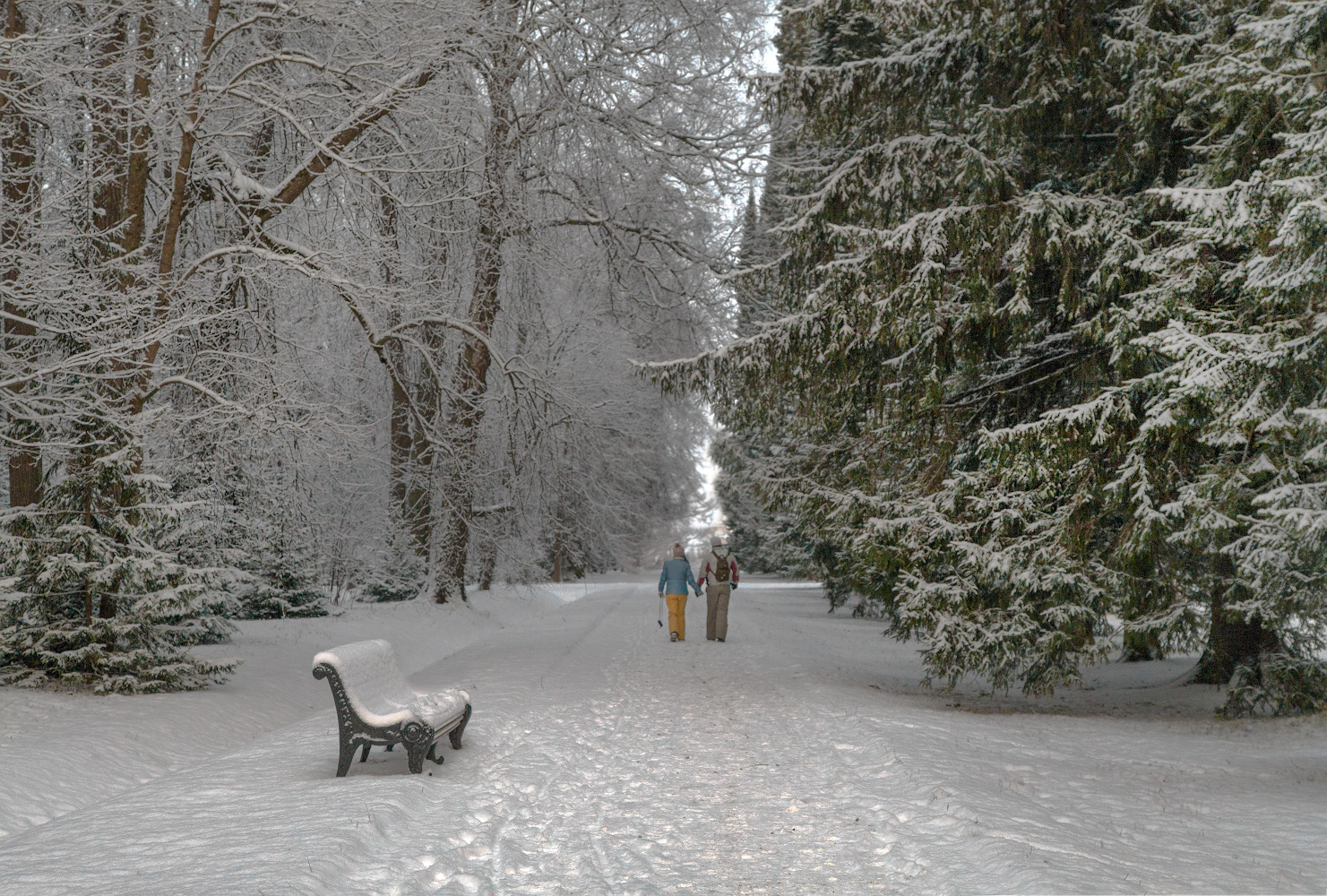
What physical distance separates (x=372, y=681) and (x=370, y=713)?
0.59 meters

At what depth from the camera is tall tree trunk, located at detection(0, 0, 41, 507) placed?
854 centimetres

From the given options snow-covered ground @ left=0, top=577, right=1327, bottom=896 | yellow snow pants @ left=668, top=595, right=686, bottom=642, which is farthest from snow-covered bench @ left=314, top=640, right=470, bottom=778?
yellow snow pants @ left=668, top=595, right=686, bottom=642

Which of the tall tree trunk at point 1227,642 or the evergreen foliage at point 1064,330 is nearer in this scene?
the evergreen foliage at point 1064,330

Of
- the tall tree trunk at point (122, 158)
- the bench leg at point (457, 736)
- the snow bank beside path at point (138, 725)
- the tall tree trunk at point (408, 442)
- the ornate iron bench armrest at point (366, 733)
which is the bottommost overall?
the snow bank beside path at point (138, 725)

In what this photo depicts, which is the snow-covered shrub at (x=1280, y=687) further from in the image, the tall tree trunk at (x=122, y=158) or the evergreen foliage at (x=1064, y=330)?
the tall tree trunk at (x=122, y=158)

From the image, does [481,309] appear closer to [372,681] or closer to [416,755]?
[372,681]

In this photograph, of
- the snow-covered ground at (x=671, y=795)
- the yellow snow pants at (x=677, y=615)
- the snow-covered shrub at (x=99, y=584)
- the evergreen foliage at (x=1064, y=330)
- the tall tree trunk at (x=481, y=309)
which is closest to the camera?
the snow-covered ground at (x=671, y=795)

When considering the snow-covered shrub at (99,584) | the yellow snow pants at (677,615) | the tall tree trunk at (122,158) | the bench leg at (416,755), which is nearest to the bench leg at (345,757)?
the bench leg at (416,755)

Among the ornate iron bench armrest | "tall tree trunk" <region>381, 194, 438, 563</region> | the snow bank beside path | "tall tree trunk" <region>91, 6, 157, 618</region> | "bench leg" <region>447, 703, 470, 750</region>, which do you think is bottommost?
the snow bank beside path

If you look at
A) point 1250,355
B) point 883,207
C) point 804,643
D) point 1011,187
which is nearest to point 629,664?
point 804,643

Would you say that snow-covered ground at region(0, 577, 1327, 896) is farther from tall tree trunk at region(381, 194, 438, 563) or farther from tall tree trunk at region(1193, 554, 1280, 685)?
tall tree trunk at region(381, 194, 438, 563)

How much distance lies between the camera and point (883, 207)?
11.0 metres

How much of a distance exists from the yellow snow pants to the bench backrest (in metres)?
8.89

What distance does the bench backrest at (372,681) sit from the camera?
6.79 meters
